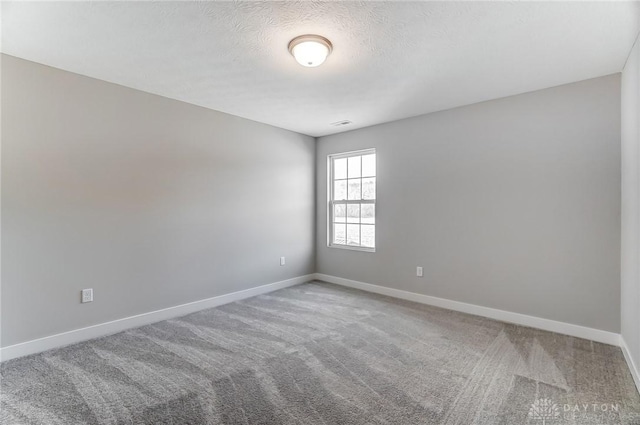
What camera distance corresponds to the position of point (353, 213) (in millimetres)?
4840

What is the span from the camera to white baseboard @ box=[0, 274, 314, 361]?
8.24 ft

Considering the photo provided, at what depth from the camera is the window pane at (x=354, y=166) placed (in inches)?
188

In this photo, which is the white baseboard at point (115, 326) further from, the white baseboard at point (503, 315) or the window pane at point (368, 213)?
the window pane at point (368, 213)

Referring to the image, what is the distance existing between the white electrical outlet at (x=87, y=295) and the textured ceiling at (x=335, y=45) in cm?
205

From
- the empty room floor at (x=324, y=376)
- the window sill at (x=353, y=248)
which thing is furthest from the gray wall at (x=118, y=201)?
the window sill at (x=353, y=248)

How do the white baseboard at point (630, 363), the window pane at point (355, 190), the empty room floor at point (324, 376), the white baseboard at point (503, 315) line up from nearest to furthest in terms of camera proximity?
the empty room floor at point (324, 376), the white baseboard at point (630, 363), the white baseboard at point (503, 315), the window pane at point (355, 190)

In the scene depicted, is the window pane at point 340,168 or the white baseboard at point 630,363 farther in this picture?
the window pane at point 340,168

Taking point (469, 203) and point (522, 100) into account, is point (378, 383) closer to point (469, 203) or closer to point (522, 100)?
point (469, 203)

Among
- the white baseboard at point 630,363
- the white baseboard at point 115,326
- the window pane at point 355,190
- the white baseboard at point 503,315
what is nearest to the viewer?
the white baseboard at point 630,363

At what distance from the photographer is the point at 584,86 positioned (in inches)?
114

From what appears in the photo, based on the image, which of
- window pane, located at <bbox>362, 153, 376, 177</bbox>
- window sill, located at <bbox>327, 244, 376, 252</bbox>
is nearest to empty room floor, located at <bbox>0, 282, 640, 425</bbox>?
window sill, located at <bbox>327, 244, 376, 252</bbox>

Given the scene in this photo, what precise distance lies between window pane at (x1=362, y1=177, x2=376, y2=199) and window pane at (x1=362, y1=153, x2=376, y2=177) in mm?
83

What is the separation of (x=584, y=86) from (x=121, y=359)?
4.84 meters

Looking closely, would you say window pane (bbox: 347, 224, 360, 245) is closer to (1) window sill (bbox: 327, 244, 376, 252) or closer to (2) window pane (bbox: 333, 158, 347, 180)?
(1) window sill (bbox: 327, 244, 376, 252)
